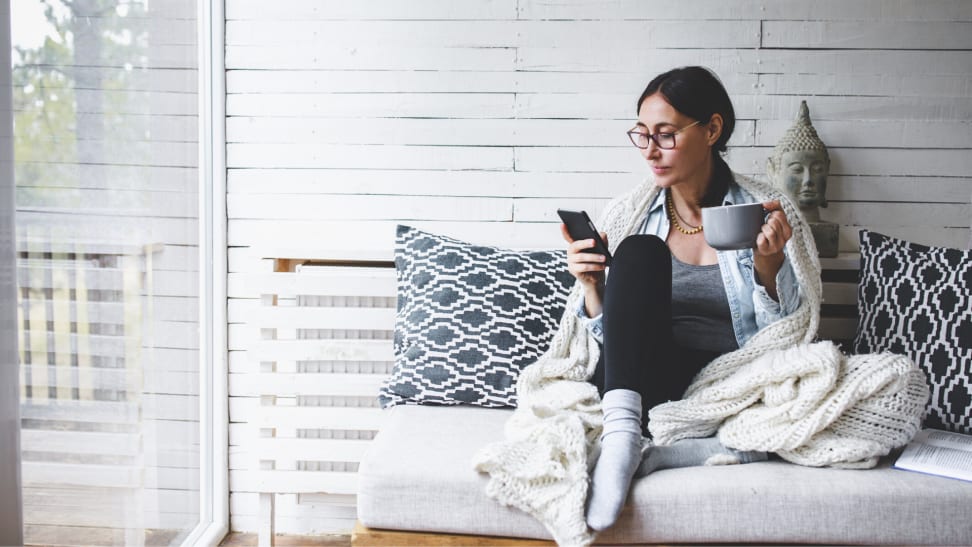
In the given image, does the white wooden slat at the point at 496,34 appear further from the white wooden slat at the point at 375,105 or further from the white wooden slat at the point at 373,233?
the white wooden slat at the point at 373,233

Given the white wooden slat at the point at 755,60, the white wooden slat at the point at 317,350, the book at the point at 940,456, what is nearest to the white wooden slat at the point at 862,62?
the white wooden slat at the point at 755,60

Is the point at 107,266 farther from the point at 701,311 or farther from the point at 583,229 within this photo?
the point at 701,311

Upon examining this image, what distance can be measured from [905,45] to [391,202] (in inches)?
56.1

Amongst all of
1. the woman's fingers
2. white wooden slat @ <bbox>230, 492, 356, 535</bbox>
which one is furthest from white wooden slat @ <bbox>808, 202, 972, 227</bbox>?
white wooden slat @ <bbox>230, 492, 356, 535</bbox>

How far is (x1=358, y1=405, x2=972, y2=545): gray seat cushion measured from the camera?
1.39 m

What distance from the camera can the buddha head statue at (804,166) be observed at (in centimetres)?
209

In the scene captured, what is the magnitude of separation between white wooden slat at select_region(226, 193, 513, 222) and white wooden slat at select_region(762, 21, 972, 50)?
2.80 ft

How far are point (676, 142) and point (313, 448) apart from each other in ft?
3.89

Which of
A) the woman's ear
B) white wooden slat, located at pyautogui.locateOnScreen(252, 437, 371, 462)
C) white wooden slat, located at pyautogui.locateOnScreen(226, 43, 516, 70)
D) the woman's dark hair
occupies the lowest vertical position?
white wooden slat, located at pyautogui.locateOnScreen(252, 437, 371, 462)

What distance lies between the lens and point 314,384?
84.4 inches

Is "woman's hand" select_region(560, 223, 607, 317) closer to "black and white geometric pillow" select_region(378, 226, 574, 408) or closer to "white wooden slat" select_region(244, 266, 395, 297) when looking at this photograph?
"black and white geometric pillow" select_region(378, 226, 574, 408)

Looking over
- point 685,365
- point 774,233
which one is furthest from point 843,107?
point 685,365

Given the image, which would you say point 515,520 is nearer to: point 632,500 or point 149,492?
point 632,500

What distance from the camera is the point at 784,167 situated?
2113mm
